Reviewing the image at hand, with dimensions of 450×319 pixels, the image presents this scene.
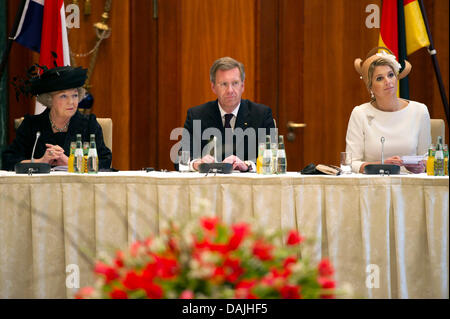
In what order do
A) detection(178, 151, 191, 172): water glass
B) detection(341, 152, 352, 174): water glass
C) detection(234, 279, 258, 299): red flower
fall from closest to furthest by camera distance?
1. detection(234, 279, 258, 299): red flower
2. detection(341, 152, 352, 174): water glass
3. detection(178, 151, 191, 172): water glass

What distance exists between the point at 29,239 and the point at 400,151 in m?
2.02

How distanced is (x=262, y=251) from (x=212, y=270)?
8cm

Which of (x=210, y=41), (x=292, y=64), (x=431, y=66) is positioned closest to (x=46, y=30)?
(x=210, y=41)

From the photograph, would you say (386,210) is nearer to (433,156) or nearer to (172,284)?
(433,156)

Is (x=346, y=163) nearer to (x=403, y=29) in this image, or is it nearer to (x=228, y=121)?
(x=228, y=121)

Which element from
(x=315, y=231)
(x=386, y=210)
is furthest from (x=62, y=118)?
(x=386, y=210)

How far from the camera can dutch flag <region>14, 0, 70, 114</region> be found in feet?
14.3

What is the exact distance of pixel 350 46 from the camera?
4.75 meters

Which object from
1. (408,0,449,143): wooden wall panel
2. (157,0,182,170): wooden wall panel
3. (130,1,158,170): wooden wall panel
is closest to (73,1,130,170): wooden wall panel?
(130,1,158,170): wooden wall panel

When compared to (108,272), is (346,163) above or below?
above

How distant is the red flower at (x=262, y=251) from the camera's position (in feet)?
2.78

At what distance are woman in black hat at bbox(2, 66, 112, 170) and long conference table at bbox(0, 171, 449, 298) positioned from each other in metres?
0.73

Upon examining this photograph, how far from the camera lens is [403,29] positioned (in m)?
4.21

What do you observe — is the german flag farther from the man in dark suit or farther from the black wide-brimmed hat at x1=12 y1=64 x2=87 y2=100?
the black wide-brimmed hat at x1=12 y1=64 x2=87 y2=100
